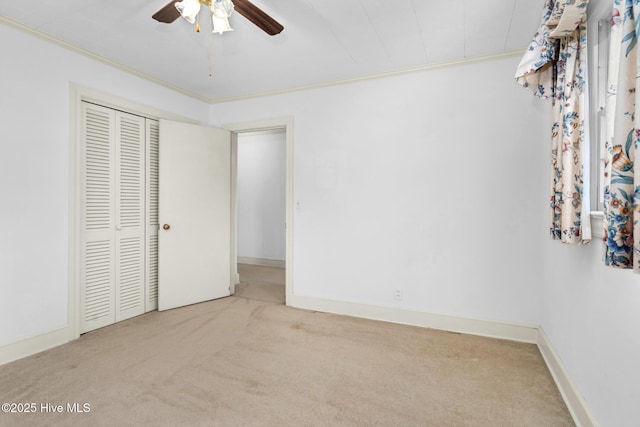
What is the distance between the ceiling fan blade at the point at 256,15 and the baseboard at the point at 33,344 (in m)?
2.76

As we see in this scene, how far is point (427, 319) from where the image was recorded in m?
2.94

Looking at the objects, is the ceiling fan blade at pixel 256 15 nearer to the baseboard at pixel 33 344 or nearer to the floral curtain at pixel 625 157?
the floral curtain at pixel 625 157

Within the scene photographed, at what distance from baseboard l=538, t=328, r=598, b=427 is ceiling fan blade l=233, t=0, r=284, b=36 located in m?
2.71

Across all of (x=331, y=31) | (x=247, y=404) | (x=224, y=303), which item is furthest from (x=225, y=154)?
(x=247, y=404)

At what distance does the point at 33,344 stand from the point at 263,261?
380 centimetres

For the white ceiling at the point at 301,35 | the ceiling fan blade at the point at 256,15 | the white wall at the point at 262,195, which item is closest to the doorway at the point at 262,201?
the white wall at the point at 262,195

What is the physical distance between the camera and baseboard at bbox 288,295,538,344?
8.70 ft

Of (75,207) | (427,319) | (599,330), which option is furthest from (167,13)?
(427,319)

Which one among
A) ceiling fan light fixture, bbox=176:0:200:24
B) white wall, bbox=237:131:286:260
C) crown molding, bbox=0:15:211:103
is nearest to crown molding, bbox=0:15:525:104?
crown molding, bbox=0:15:211:103

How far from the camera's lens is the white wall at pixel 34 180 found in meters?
2.24

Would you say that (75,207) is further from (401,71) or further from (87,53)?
(401,71)

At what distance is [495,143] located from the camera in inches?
107

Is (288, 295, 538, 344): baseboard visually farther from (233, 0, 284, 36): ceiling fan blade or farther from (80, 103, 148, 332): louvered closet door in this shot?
(233, 0, 284, 36): ceiling fan blade

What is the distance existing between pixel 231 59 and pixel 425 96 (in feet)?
5.96
